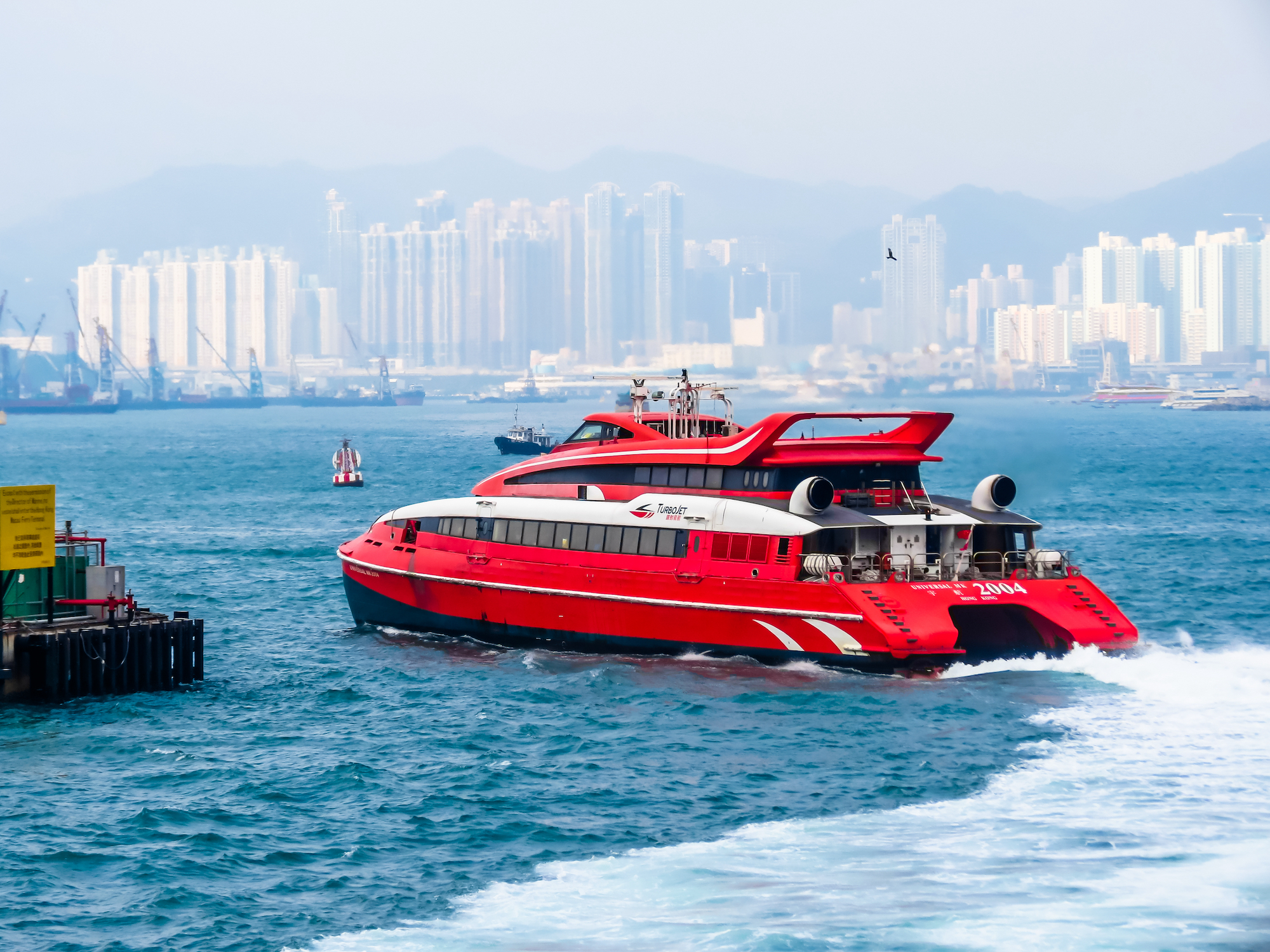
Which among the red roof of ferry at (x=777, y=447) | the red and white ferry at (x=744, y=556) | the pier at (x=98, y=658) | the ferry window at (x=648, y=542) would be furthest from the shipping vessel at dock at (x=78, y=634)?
the red roof of ferry at (x=777, y=447)

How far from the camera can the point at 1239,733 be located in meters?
27.1

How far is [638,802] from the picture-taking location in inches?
958

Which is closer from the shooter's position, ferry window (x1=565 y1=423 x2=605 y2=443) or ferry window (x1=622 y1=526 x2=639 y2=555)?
ferry window (x1=622 y1=526 x2=639 y2=555)

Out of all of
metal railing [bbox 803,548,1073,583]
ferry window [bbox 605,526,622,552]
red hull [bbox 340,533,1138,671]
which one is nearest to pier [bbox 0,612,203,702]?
red hull [bbox 340,533,1138,671]

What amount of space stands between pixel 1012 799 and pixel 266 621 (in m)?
25.6

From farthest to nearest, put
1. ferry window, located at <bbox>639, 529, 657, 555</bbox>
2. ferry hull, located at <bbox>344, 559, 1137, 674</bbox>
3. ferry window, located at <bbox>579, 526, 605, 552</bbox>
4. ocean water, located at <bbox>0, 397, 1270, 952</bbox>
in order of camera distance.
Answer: ferry window, located at <bbox>579, 526, 605, 552</bbox> → ferry window, located at <bbox>639, 529, 657, 555</bbox> → ferry hull, located at <bbox>344, 559, 1137, 674</bbox> → ocean water, located at <bbox>0, 397, 1270, 952</bbox>

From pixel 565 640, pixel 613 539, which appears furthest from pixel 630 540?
pixel 565 640

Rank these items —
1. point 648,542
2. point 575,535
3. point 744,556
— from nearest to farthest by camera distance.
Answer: point 744,556 < point 648,542 < point 575,535

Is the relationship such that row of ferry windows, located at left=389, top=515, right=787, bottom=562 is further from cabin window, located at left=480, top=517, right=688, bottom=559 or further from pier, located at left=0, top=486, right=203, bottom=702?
pier, located at left=0, top=486, right=203, bottom=702

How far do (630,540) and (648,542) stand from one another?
0.50 meters

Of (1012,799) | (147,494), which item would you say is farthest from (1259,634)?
(147,494)

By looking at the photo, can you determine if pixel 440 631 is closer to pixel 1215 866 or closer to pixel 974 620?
pixel 974 620

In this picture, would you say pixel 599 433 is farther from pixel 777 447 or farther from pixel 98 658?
pixel 98 658

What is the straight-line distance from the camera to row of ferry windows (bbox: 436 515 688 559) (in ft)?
115
